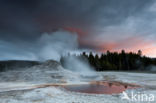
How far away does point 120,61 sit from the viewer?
53750 millimetres

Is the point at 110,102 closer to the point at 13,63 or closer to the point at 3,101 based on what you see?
the point at 3,101

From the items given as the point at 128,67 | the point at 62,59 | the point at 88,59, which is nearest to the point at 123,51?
the point at 128,67

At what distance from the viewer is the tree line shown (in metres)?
50.2

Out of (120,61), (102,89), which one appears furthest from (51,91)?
(120,61)

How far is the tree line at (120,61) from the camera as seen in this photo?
50209mm

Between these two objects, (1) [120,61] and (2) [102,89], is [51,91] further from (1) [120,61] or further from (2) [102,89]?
(1) [120,61]

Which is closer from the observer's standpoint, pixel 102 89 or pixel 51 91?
pixel 51 91

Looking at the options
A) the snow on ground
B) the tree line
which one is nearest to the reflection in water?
the snow on ground

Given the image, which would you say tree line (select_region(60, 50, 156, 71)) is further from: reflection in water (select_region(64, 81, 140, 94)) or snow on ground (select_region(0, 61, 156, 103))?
reflection in water (select_region(64, 81, 140, 94))

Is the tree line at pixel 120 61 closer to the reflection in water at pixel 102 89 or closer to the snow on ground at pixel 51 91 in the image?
the snow on ground at pixel 51 91

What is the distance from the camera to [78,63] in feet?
162

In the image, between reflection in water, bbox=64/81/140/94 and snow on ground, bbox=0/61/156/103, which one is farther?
reflection in water, bbox=64/81/140/94

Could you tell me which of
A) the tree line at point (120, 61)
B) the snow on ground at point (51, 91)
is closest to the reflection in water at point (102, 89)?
the snow on ground at point (51, 91)

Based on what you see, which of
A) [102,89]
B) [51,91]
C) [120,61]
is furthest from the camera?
[120,61]
